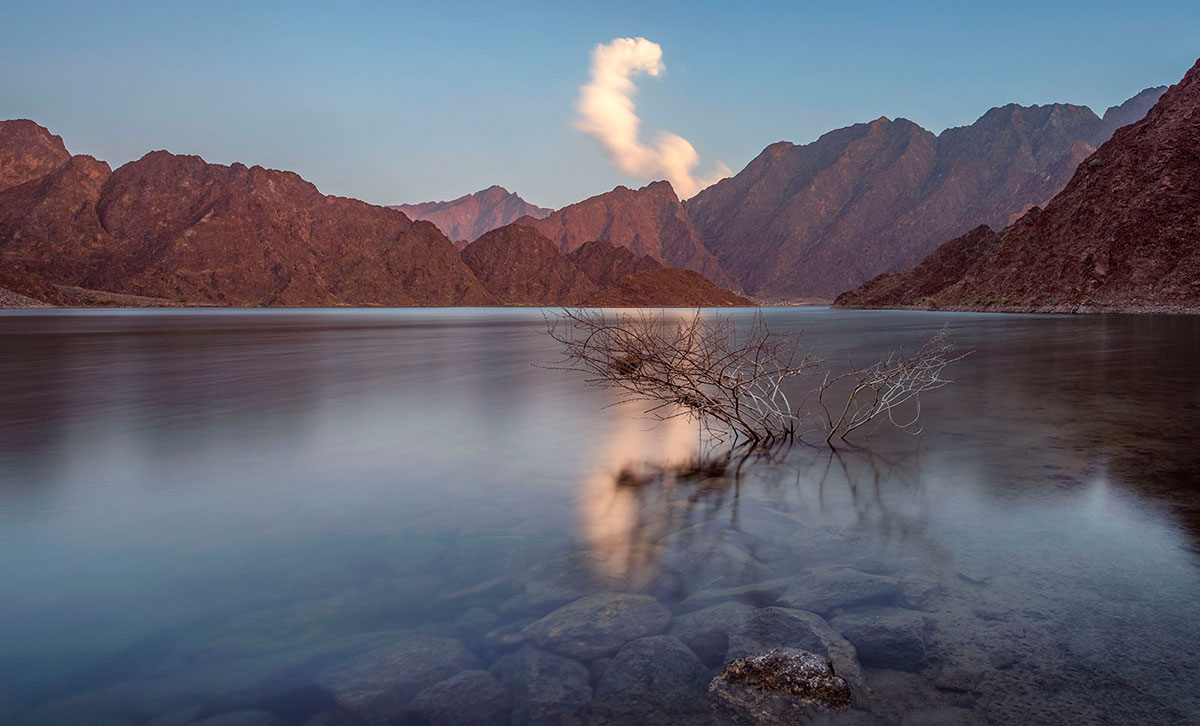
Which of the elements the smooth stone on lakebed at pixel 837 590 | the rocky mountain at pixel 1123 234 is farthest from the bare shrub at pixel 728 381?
the rocky mountain at pixel 1123 234

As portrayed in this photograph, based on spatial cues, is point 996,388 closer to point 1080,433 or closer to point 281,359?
point 1080,433

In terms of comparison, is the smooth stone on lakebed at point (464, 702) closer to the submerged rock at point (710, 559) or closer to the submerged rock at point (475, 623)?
the submerged rock at point (475, 623)

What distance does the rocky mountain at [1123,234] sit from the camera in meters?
66.1

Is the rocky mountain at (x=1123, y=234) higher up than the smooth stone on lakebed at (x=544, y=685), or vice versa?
the rocky mountain at (x=1123, y=234)

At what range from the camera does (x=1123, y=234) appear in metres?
71.4

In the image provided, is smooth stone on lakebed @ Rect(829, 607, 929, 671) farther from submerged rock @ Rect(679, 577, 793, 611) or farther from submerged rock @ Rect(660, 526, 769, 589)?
submerged rock @ Rect(660, 526, 769, 589)

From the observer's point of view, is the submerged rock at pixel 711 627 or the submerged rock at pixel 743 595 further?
the submerged rock at pixel 743 595

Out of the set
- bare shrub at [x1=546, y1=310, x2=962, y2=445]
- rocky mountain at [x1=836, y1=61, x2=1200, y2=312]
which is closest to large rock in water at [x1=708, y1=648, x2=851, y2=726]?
bare shrub at [x1=546, y1=310, x2=962, y2=445]

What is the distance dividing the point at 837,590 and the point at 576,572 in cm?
188

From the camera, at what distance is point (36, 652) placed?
3.89m

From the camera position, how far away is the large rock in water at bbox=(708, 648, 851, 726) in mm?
3160

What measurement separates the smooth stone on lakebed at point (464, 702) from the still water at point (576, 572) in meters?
0.02

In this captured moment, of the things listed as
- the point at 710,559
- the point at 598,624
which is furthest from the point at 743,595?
the point at 598,624

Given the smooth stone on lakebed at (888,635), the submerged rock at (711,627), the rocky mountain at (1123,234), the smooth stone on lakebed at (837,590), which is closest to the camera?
the smooth stone on lakebed at (888,635)
